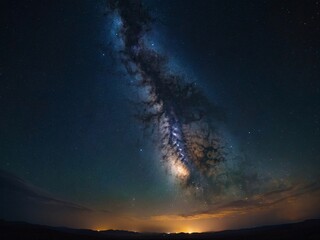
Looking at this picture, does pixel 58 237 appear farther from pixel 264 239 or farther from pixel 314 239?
pixel 314 239

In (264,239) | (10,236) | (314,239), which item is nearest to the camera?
(314,239)

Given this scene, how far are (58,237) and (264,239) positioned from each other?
2462 cm

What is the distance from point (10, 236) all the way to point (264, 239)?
29.4 metres

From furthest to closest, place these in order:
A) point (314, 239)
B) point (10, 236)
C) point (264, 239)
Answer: point (264, 239) → point (10, 236) → point (314, 239)

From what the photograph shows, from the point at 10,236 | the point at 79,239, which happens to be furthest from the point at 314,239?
the point at 10,236

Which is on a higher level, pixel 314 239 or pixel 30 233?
pixel 30 233

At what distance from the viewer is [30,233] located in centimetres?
3125

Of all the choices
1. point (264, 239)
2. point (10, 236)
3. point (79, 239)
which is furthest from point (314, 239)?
point (10, 236)

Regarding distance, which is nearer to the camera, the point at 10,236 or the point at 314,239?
the point at 314,239

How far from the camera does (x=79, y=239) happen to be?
31.4 m

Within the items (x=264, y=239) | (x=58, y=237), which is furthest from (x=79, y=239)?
(x=264, y=239)

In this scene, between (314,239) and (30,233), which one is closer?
(314,239)

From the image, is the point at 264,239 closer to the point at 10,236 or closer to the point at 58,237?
the point at 58,237

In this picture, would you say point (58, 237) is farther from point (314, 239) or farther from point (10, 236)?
point (314, 239)
